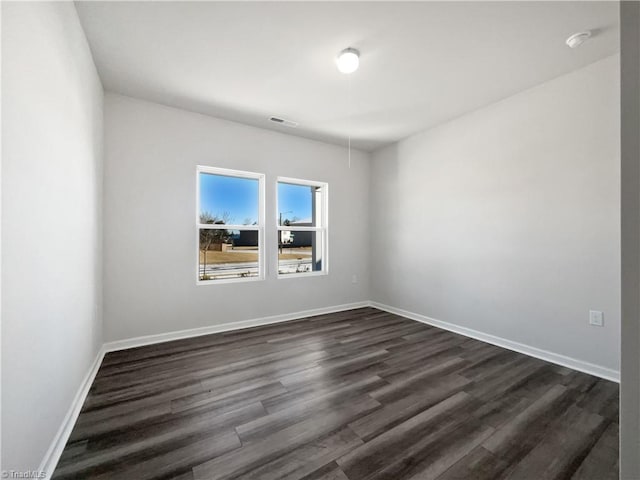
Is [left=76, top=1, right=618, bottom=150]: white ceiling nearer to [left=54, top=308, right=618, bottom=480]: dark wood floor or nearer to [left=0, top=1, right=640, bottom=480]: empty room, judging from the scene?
[left=0, top=1, right=640, bottom=480]: empty room

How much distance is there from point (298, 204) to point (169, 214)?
1.87 meters

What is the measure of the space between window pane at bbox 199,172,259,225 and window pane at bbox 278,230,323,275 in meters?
0.58

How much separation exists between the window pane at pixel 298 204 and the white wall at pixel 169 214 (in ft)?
0.79

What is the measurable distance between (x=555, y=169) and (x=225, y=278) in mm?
3914

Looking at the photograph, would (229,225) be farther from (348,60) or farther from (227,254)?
(348,60)

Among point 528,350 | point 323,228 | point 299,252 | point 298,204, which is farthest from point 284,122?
point 528,350

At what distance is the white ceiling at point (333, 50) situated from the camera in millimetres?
1880

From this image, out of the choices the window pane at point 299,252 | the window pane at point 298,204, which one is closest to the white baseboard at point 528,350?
the window pane at point 299,252

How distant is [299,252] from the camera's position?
438 cm

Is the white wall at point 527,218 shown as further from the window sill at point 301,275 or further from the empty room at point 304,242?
the window sill at point 301,275

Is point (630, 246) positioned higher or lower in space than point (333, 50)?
lower

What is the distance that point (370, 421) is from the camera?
177 cm

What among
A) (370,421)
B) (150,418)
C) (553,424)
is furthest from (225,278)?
(553,424)

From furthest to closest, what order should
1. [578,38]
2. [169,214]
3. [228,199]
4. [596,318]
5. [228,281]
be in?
1. [228,199]
2. [228,281]
3. [169,214]
4. [596,318]
5. [578,38]
